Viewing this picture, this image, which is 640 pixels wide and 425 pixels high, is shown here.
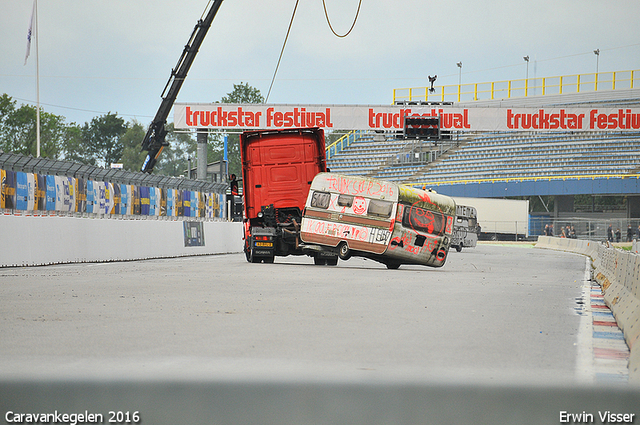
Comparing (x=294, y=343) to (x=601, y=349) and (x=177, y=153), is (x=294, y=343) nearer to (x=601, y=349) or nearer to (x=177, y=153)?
(x=601, y=349)

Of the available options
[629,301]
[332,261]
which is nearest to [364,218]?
[332,261]

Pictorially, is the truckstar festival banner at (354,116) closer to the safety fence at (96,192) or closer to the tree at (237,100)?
the safety fence at (96,192)

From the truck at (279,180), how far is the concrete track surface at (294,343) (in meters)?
7.61

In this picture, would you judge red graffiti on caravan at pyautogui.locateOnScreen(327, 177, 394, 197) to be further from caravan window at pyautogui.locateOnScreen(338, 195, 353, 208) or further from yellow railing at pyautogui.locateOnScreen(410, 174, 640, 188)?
yellow railing at pyautogui.locateOnScreen(410, 174, 640, 188)

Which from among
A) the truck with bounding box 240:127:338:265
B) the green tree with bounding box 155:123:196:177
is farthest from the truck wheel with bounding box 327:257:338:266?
the green tree with bounding box 155:123:196:177

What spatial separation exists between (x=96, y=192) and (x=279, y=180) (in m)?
10.3

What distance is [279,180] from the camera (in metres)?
20.2

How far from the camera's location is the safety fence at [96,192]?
2250cm

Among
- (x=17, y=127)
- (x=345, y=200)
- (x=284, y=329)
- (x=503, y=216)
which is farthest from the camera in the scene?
(x=17, y=127)

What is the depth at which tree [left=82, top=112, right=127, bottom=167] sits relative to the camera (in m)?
112

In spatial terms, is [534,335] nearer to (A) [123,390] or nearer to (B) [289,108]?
(A) [123,390]

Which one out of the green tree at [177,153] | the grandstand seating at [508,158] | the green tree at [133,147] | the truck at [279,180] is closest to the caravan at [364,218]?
the truck at [279,180]

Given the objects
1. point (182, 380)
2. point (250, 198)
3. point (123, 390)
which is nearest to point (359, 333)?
point (182, 380)

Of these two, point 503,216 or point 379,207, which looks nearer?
point 379,207
